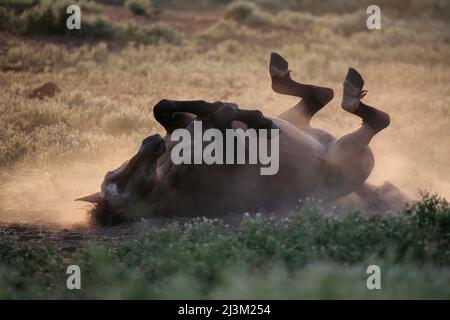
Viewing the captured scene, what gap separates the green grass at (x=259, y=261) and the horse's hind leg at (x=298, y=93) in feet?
6.52

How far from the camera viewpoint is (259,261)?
541 cm

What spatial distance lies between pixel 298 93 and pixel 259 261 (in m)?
3.22

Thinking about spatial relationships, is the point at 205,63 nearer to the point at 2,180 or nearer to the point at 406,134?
the point at 406,134

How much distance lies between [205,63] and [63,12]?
17.7ft

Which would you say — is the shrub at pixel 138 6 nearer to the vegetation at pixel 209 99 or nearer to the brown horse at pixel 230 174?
the vegetation at pixel 209 99

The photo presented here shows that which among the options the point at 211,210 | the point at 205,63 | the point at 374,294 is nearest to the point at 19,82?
the point at 205,63

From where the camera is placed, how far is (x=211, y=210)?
6.91 meters

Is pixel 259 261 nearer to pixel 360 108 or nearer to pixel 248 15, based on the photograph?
pixel 360 108

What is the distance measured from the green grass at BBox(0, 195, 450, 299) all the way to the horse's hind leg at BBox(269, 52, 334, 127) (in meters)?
1.99

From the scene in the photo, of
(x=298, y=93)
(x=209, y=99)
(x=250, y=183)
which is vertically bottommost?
(x=250, y=183)

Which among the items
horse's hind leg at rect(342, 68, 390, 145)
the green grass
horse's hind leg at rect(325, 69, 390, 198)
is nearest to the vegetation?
the green grass

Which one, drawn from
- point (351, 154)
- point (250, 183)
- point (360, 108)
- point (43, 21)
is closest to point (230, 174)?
point (250, 183)

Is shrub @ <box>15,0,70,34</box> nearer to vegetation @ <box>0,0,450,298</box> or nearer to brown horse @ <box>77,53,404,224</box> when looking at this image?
vegetation @ <box>0,0,450,298</box>

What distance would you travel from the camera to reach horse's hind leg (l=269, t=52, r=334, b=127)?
26.8 ft
